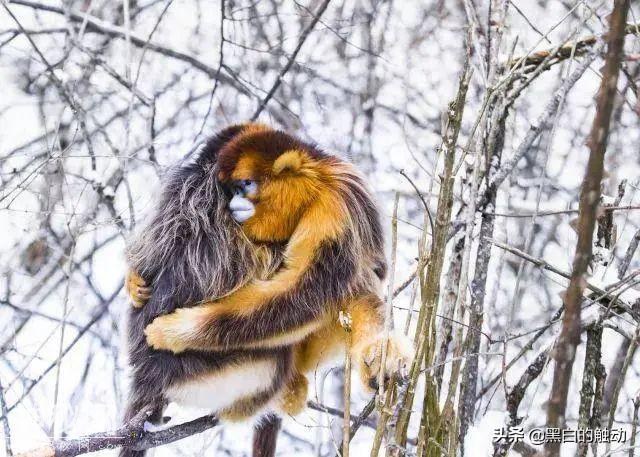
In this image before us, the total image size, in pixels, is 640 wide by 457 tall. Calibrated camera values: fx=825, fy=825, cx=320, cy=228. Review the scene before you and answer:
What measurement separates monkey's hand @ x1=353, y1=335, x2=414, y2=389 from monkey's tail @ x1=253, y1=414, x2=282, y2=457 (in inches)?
19.0

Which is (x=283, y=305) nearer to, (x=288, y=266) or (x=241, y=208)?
Result: (x=288, y=266)

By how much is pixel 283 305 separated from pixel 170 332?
0.98ft

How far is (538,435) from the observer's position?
7.46ft

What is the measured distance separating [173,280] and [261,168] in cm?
39

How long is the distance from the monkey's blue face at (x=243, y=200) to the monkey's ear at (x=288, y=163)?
Result: 0.07 metres

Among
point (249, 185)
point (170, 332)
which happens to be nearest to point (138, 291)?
point (170, 332)

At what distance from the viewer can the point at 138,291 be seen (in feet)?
7.39

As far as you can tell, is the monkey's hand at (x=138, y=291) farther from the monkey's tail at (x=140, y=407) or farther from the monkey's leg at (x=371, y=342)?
the monkey's leg at (x=371, y=342)

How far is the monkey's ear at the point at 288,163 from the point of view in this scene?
2186mm

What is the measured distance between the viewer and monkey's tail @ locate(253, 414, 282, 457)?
2.51 m

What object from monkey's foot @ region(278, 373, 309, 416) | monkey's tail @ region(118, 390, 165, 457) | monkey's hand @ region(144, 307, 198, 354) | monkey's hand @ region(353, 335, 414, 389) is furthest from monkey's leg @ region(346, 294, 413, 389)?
monkey's tail @ region(118, 390, 165, 457)

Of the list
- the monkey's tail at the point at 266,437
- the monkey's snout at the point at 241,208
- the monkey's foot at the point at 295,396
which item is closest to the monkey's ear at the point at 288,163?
the monkey's snout at the point at 241,208

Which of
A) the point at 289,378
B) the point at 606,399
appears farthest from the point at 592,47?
the point at 606,399

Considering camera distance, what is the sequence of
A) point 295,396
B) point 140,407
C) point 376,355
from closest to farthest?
point 376,355 < point 140,407 < point 295,396
